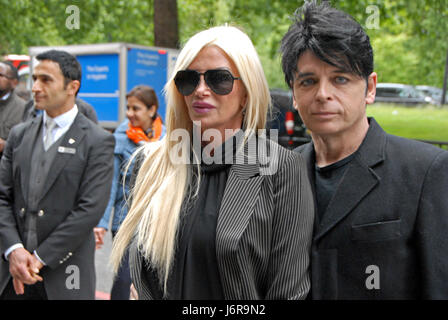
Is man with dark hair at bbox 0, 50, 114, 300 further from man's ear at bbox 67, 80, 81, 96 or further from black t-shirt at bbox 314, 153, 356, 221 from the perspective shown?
black t-shirt at bbox 314, 153, 356, 221

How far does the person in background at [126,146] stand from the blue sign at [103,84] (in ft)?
19.9

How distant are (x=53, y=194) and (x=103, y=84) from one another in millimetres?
8331

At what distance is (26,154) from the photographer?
3449 mm

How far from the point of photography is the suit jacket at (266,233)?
1.87 metres

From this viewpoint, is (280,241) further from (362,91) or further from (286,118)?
(286,118)

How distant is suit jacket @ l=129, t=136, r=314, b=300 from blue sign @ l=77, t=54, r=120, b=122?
948 centimetres

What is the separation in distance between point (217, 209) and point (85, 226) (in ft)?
5.75

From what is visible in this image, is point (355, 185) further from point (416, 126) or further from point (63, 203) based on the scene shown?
point (416, 126)

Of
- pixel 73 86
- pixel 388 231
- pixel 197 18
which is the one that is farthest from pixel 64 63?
pixel 197 18

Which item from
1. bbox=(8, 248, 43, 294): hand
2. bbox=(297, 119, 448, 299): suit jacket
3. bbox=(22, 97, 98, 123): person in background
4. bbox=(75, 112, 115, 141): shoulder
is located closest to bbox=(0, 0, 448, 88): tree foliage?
bbox=(22, 97, 98, 123): person in background

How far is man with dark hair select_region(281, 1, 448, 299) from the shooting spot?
186cm

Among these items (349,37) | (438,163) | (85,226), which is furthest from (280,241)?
(85,226)

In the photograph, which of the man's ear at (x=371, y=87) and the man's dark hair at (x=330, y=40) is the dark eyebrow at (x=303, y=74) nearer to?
the man's dark hair at (x=330, y=40)

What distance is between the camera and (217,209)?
1991 millimetres
